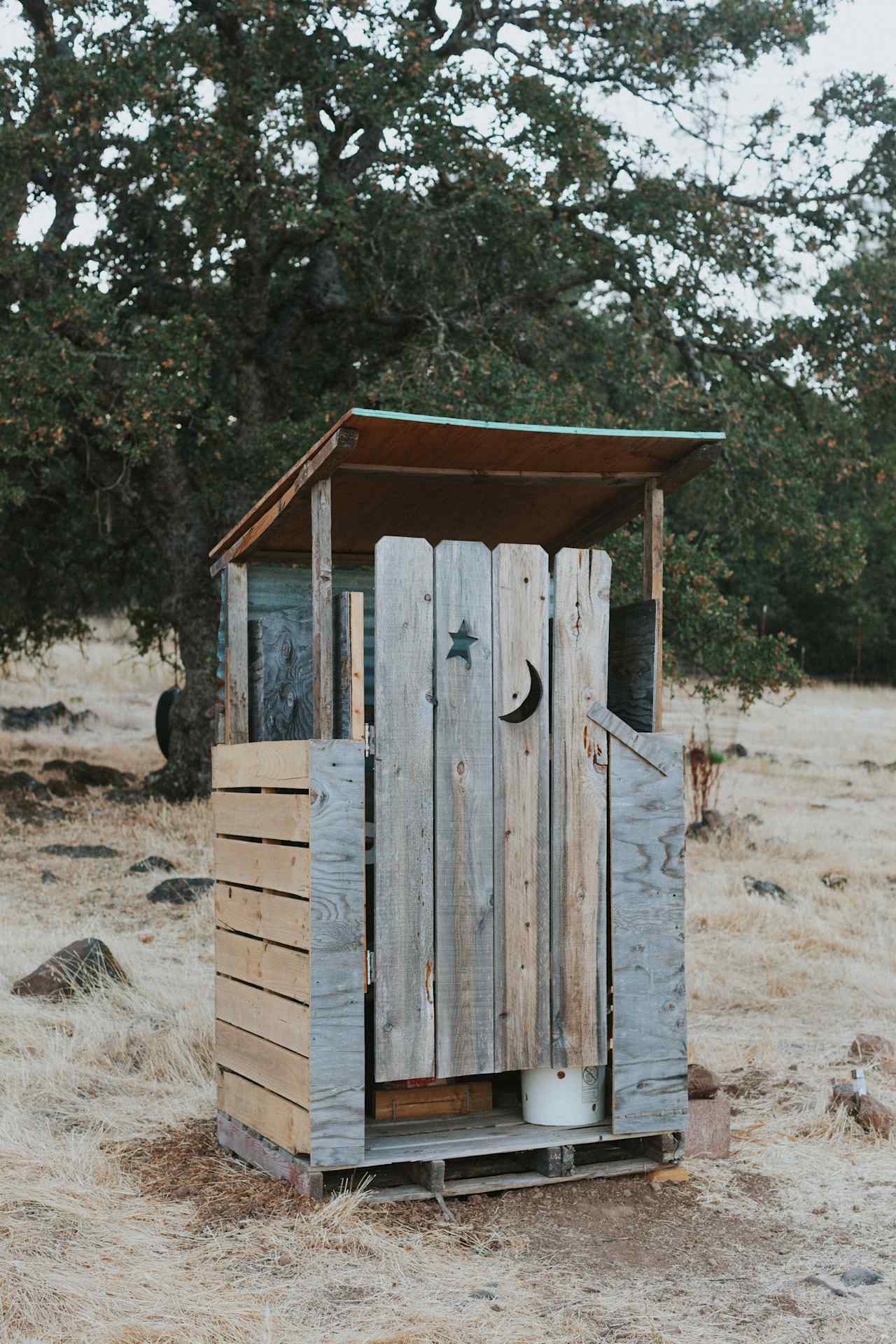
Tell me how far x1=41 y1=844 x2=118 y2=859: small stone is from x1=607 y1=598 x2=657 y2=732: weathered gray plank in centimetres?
677

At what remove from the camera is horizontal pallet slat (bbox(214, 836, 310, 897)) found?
3964 mm

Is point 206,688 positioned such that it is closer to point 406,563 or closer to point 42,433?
point 42,433

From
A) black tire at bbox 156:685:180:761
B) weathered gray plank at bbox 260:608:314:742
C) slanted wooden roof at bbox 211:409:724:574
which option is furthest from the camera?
black tire at bbox 156:685:180:761

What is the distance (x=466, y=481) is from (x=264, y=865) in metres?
1.48

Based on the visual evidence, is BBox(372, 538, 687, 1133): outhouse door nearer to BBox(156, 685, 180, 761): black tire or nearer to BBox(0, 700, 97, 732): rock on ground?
BBox(156, 685, 180, 761): black tire

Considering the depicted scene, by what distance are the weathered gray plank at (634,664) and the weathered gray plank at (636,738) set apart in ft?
0.31

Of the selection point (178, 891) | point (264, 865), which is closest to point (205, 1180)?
point (264, 865)

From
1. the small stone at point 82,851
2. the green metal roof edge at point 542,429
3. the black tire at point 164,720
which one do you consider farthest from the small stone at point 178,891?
the black tire at point 164,720

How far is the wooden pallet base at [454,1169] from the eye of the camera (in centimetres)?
397

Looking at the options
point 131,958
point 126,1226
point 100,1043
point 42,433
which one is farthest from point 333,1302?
point 42,433

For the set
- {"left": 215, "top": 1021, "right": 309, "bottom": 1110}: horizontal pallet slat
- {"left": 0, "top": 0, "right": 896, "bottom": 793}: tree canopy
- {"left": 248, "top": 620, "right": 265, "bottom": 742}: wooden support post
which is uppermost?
{"left": 0, "top": 0, "right": 896, "bottom": 793}: tree canopy

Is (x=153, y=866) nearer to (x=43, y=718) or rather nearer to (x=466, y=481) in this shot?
(x=466, y=481)

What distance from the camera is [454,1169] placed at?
4.29 metres

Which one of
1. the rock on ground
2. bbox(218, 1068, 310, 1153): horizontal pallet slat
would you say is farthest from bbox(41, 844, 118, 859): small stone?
the rock on ground
